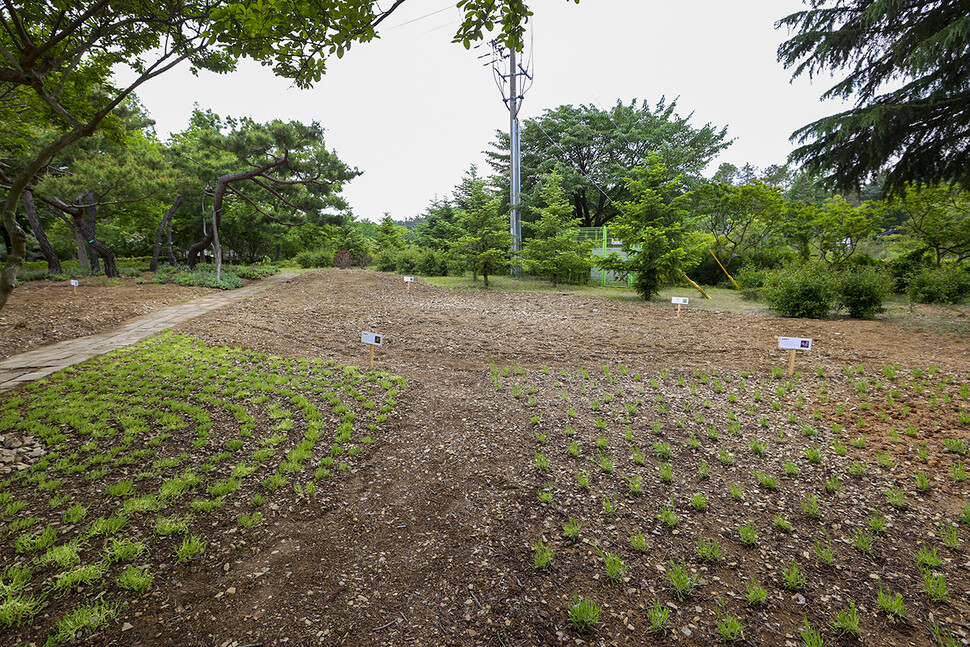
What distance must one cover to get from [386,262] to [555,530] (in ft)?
65.7

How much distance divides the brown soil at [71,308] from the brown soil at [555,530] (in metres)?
5.87

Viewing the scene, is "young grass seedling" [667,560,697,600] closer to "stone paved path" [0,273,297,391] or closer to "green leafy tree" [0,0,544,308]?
"green leafy tree" [0,0,544,308]

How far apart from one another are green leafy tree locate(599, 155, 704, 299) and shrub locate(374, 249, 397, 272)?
41.7 feet

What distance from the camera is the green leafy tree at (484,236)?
43.2 feet

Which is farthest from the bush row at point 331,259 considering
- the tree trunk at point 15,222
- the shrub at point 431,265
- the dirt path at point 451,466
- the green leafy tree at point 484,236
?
the tree trunk at point 15,222

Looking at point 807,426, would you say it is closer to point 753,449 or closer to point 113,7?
point 753,449

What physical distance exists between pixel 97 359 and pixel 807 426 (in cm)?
797

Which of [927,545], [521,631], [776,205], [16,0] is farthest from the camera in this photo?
[776,205]


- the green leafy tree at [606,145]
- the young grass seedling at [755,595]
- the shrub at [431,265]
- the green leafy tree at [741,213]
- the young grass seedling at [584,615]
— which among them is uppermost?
the green leafy tree at [606,145]

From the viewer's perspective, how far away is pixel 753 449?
3.12m

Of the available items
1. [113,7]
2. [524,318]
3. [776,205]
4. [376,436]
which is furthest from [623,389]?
[776,205]

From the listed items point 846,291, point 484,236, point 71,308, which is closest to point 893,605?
point 846,291

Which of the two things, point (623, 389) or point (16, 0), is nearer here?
point (16, 0)

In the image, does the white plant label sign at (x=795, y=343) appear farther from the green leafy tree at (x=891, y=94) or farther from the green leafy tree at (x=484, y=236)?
the green leafy tree at (x=484, y=236)
